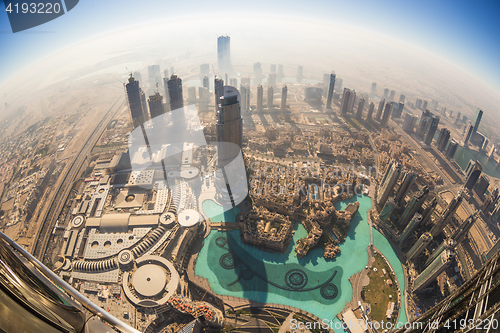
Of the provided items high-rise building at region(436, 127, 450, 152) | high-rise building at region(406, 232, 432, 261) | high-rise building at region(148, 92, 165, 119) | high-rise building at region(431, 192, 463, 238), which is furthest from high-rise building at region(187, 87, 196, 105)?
high-rise building at region(431, 192, 463, 238)

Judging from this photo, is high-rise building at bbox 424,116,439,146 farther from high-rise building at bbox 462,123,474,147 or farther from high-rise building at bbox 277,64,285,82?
high-rise building at bbox 277,64,285,82

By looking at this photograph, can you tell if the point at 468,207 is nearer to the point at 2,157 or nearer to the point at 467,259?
the point at 467,259

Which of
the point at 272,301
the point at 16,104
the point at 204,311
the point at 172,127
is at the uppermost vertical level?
the point at 16,104

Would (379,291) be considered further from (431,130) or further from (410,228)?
(431,130)

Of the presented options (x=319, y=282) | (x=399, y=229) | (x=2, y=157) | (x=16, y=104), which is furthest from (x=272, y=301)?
(x=16, y=104)

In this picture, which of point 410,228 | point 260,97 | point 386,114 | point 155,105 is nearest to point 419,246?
point 410,228

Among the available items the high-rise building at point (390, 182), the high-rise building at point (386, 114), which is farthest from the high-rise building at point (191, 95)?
the high-rise building at point (390, 182)
